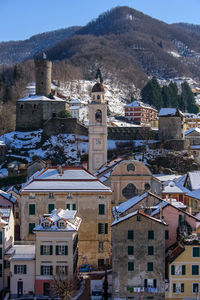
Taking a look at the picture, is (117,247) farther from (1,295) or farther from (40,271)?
(1,295)

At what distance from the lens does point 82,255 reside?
48688 millimetres

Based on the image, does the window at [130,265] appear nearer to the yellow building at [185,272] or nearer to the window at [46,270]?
the yellow building at [185,272]

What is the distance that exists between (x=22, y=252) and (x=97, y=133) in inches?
1509

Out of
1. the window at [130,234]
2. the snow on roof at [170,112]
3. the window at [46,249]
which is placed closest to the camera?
the window at [130,234]

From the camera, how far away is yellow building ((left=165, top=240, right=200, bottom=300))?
3859 centimetres

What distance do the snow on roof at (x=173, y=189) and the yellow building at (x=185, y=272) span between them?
70.3 ft

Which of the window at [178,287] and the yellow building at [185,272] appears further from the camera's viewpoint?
the window at [178,287]

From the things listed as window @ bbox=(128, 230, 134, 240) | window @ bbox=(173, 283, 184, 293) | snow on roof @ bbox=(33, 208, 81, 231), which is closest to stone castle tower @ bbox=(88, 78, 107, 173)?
snow on roof @ bbox=(33, 208, 81, 231)

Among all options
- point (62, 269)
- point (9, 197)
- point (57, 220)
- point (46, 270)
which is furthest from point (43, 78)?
point (62, 269)

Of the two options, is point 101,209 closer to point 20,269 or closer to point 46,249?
point 46,249

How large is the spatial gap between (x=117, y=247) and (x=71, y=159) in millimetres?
50035

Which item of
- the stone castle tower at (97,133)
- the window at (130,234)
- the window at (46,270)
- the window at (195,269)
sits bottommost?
the window at (46,270)

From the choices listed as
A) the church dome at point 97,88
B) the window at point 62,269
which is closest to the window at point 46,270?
the window at point 62,269

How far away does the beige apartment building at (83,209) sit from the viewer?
4900 centimetres
